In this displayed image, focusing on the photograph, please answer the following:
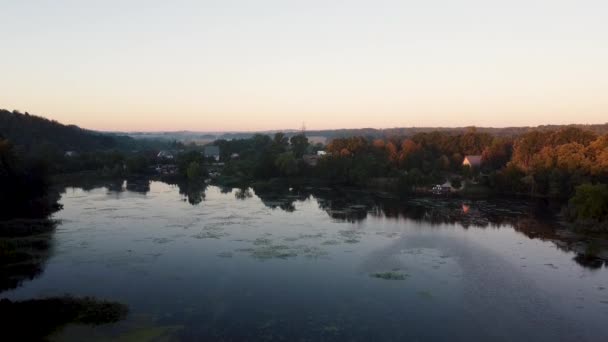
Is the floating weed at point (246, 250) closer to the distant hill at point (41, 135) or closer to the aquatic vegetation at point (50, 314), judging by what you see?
the aquatic vegetation at point (50, 314)

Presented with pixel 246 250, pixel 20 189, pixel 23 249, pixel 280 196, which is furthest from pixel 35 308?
pixel 280 196

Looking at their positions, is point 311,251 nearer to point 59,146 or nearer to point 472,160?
Answer: point 472,160

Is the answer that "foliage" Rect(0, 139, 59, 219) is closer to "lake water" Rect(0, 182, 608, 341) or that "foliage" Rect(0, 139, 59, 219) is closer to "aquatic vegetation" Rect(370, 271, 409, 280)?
"lake water" Rect(0, 182, 608, 341)

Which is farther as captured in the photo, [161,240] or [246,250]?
[161,240]

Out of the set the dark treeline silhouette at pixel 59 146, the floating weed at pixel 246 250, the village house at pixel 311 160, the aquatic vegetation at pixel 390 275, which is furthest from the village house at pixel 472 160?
the dark treeline silhouette at pixel 59 146

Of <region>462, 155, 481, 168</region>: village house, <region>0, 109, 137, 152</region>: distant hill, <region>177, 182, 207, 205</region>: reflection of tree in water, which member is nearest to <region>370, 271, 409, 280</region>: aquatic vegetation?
<region>177, 182, 207, 205</region>: reflection of tree in water
